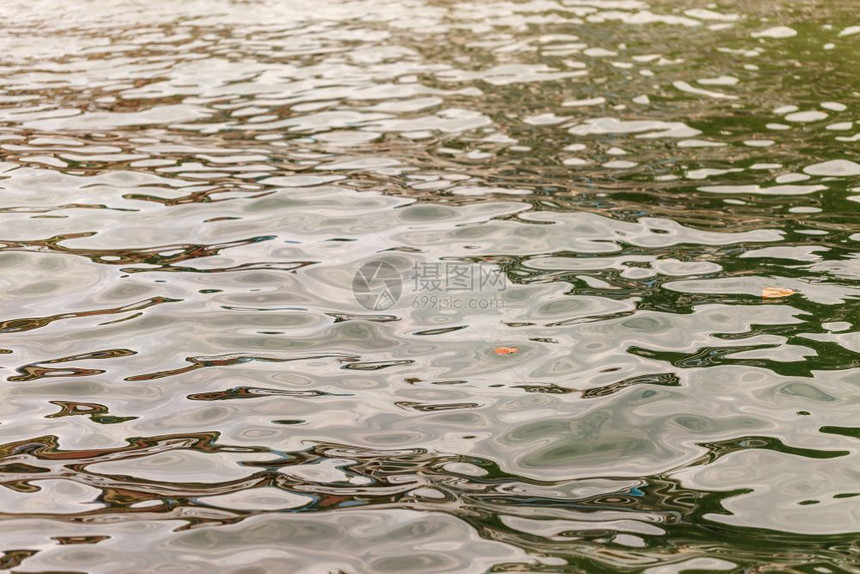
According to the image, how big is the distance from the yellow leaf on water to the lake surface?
1.0 inches

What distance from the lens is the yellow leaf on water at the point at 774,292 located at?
5.54 m

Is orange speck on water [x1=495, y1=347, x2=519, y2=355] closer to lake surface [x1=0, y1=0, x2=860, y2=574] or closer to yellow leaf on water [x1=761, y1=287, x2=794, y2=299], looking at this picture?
lake surface [x1=0, y1=0, x2=860, y2=574]

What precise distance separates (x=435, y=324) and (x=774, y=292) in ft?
6.97

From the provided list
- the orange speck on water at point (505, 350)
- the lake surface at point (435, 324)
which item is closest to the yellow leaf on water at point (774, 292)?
the lake surface at point (435, 324)

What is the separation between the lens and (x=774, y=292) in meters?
5.59

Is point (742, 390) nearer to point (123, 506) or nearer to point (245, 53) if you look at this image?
point (123, 506)

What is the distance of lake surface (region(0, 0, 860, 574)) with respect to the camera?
3564 millimetres

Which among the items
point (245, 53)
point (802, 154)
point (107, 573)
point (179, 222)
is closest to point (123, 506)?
point (107, 573)

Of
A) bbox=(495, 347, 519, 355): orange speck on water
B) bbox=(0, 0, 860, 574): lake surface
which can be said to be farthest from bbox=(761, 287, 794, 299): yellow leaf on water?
bbox=(495, 347, 519, 355): orange speck on water

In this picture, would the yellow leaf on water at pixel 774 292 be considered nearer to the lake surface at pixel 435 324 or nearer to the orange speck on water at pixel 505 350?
the lake surface at pixel 435 324

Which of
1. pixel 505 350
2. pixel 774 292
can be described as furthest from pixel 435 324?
pixel 774 292

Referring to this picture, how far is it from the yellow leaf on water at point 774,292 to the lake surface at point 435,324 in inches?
1.0

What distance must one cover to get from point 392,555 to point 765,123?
7243mm

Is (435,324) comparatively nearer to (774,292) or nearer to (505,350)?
(505,350)
